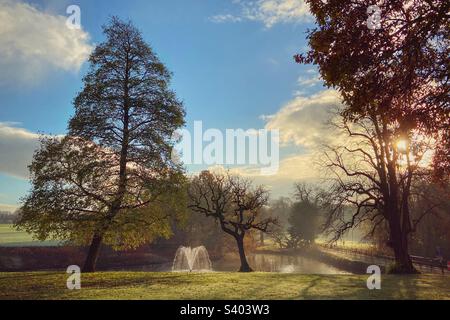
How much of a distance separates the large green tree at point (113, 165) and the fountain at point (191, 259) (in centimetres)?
3128

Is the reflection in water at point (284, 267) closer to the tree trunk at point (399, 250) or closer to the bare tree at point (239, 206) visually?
the bare tree at point (239, 206)

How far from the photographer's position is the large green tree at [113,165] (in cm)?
1900

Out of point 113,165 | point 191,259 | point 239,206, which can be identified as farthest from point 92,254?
point 191,259

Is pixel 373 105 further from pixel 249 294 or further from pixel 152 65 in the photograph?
pixel 152 65

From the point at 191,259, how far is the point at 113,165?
1525 inches

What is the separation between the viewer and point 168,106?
2130cm

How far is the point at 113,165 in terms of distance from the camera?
20.3 metres

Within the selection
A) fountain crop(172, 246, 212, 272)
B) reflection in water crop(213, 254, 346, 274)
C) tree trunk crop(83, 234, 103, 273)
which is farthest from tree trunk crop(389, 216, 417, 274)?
fountain crop(172, 246, 212, 272)

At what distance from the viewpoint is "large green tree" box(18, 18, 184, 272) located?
19.0 metres

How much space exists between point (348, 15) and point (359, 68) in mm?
1540

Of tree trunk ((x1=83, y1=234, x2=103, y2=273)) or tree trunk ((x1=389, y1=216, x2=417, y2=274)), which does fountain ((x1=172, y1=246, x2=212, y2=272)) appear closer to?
tree trunk ((x1=83, y1=234, x2=103, y2=273))

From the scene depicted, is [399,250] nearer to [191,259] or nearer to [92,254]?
[92,254]

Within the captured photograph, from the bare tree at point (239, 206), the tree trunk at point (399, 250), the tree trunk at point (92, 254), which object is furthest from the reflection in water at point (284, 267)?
the tree trunk at point (92, 254)
